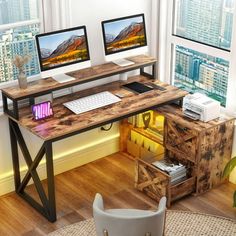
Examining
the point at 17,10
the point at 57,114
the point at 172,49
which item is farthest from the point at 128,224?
the point at 172,49

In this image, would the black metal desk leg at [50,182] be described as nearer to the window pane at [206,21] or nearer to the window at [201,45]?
the window at [201,45]

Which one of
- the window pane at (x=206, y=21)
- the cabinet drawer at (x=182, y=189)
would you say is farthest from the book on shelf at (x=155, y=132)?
the window pane at (x=206, y=21)

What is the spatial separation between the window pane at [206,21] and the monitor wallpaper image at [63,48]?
1.03 m

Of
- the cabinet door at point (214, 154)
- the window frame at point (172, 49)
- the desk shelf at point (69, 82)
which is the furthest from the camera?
the window frame at point (172, 49)

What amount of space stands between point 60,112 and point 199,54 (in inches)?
55.1

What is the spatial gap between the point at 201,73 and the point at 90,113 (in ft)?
4.02

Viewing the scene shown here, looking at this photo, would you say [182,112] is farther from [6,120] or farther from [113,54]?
A: [6,120]

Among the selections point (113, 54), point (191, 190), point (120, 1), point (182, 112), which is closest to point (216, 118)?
point (182, 112)

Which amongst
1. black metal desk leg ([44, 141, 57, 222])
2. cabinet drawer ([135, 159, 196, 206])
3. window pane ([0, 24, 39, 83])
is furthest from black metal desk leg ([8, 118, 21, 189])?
cabinet drawer ([135, 159, 196, 206])

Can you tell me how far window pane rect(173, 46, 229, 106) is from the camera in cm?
504

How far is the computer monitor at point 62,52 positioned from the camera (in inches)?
178

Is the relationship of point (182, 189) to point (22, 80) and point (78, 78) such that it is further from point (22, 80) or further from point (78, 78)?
point (22, 80)

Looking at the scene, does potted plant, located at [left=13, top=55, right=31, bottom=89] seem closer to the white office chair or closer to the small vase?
the small vase

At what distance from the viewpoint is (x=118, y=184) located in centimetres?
507
